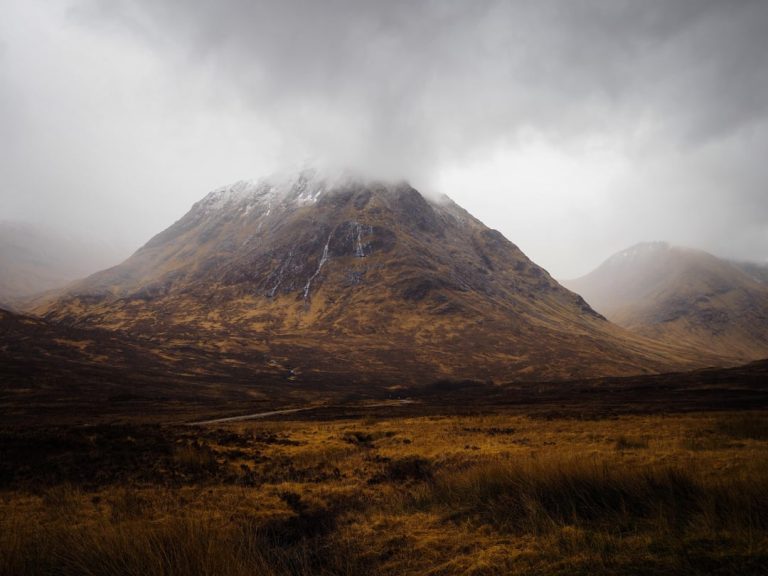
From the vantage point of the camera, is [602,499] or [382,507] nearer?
[602,499]

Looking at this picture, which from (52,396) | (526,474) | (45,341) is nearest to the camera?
(526,474)

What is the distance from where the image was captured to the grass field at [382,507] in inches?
261

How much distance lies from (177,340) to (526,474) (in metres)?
144

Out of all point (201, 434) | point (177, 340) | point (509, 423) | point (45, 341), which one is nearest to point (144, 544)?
point (201, 434)

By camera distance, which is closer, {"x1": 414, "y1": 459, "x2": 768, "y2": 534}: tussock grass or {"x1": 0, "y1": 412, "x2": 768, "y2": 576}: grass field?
{"x1": 0, "y1": 412, "x2": 768, "y2": 576}: grass field

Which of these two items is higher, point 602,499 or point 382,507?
point 602,499

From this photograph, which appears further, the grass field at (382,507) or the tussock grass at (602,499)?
the tussock grass at (602,499)

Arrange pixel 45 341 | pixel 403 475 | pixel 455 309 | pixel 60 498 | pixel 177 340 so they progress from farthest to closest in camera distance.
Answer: pixel 455 309 < pixel 177 340 < pixel 45 341 < pixel 403 475 < pixel 60 498

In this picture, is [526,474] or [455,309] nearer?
[526,474]

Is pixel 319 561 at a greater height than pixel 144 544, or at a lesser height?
lesser

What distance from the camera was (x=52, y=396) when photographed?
195 feet

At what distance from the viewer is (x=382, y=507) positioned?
490 inches

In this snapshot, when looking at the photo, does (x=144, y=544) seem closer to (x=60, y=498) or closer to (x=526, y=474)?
(x=526, y=474)

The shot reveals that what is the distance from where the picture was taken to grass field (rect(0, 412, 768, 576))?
6.64 meters
